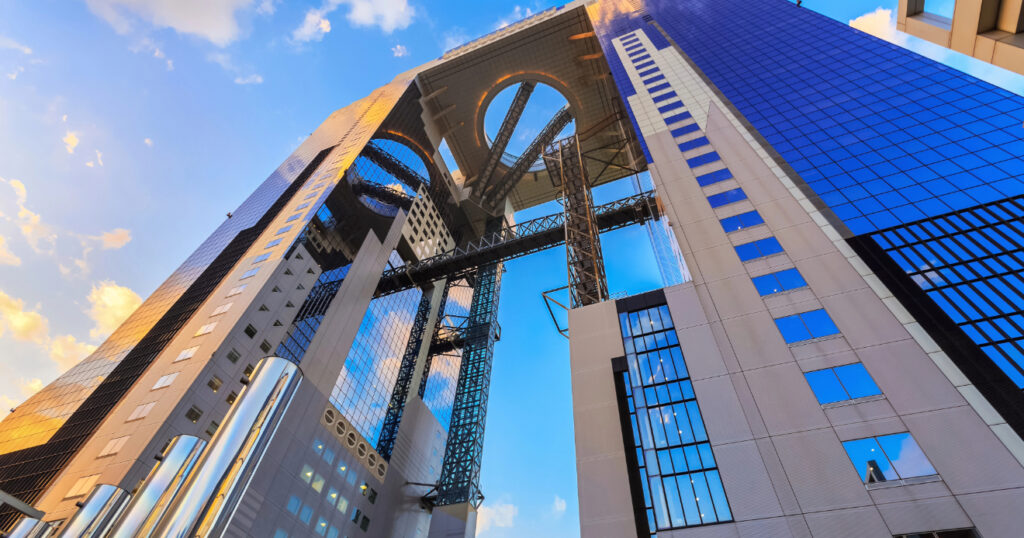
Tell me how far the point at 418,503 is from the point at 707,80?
2045 inches

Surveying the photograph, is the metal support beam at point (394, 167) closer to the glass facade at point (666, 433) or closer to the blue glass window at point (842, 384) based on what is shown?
the glass facade at point (666, 433)

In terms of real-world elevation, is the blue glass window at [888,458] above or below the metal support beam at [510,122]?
below

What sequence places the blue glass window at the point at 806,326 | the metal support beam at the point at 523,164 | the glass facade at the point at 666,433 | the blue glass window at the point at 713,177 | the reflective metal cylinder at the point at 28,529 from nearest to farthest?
1. the reflective metal cylinder at the point at 28,529
2. the glass facade at the point at 666,433
3. the blue glass window at the point at 806,326
4. the blue glass window at the point at 713,177
5. the metal support beam at the point at 523,164

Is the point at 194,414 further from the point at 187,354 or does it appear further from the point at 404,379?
the point at 404,379

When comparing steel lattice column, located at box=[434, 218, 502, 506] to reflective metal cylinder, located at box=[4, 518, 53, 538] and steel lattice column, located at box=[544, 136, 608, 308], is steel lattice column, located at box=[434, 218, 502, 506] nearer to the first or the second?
steel lattice column, located at box=[544, 136, 608, 308]

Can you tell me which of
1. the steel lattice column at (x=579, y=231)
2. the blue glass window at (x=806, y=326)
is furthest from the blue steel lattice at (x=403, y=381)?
the blue glass window at (x=806, y=326)

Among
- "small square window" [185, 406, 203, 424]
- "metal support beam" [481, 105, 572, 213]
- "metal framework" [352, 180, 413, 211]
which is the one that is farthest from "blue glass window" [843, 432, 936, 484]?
"metal support beam" [481, 105, 572, 213]

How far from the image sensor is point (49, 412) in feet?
113

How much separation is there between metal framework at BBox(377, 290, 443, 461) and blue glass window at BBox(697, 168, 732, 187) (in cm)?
3885

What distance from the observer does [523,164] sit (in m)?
85.6

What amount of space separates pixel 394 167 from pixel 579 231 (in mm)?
35968

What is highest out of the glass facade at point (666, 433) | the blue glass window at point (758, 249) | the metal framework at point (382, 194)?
the metal framework at point (382, 194)

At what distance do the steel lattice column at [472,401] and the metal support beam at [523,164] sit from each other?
18.7 m

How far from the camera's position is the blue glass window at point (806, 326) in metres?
22.8
